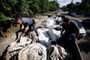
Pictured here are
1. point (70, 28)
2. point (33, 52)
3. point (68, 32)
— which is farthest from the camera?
point (68, 32)

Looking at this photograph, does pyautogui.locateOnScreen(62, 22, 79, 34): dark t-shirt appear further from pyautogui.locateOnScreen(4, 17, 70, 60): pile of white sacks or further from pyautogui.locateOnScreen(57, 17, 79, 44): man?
pyautogui.locateOnScreen(4, 17, 70, 60): pile of white sacks

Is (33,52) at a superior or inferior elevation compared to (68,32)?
inferior

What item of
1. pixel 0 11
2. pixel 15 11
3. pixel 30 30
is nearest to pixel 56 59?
pixel 30 30

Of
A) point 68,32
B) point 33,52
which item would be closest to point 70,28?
point 68,32

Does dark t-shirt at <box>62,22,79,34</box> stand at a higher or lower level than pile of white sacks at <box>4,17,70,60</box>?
higher

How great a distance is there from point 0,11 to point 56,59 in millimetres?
9109

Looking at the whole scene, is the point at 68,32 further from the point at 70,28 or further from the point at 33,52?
the point at 33,52

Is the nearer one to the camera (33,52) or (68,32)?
(33,52)

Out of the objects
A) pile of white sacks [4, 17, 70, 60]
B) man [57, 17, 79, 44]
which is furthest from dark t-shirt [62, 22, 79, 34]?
pile of white sacks [4, 17, 70, 60]

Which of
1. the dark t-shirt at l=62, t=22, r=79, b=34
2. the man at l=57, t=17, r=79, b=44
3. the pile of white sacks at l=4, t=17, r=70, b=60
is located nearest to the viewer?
the pile of white sacks at l=4, t=17, r=70, b=60

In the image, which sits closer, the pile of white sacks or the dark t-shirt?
the pile of white sacks

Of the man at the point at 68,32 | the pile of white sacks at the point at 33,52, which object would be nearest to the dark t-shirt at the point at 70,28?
the man at the point at 68,32

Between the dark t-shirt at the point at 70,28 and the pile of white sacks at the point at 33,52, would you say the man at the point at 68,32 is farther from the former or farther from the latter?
the pile of white sacks at the point at 33,52

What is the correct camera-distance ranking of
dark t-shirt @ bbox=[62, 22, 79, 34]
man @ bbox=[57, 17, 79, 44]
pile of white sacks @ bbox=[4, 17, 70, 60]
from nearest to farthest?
1. pile of white sacks @ bbox=[4, 17, 70, 60]
2. man @ bbox=[57, 17, 79, 44]
3. dark t-shirt @ bbox=[62, 22, 79, 34]
